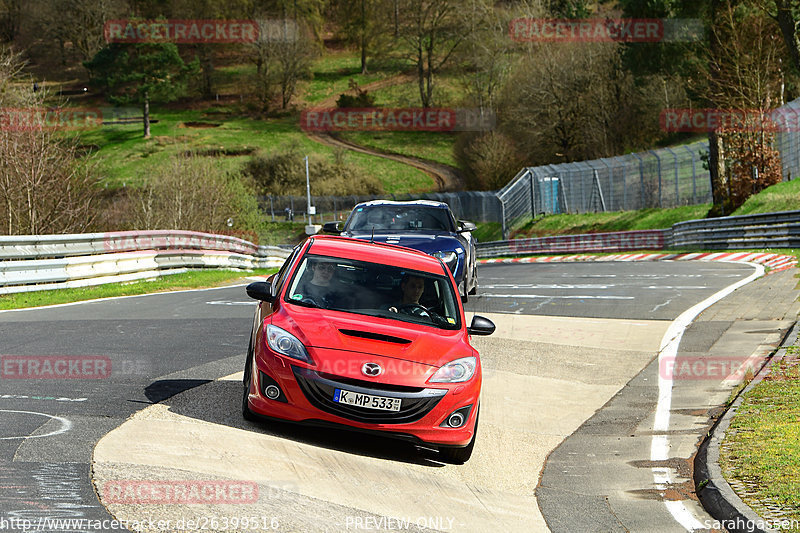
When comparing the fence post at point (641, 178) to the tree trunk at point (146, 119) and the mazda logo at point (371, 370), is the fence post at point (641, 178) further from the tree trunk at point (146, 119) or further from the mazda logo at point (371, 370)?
the tree trunk at point (146, 119)

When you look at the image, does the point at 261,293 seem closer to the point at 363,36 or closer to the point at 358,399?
the point at 358,399

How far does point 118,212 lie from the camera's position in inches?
1790

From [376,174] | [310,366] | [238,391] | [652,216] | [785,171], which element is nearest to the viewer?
[310,366]

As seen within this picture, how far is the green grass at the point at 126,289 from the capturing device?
715 inches

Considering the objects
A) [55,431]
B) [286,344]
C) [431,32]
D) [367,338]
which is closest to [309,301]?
[286,344]

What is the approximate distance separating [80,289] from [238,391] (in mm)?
12632

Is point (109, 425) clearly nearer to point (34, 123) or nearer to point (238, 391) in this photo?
point (238, 391)

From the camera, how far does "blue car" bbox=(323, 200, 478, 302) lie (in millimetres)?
14547

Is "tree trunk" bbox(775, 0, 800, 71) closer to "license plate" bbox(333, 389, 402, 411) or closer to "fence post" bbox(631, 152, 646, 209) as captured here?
"fence post" bbox(631, 152, 646, 209)

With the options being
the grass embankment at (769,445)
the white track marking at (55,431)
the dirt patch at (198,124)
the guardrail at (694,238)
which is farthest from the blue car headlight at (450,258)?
the dirt patch at (198,124)

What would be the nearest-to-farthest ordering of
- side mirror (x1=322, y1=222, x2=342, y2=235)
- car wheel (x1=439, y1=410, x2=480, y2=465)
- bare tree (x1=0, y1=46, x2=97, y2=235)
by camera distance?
car wheel (x1=439, y1=410, x2=480, y2=465) → side mirror (x1=322, y1=222, x2=342, y2=235) → bare tree (x1=0, y1=46, x2=97, y2=235)

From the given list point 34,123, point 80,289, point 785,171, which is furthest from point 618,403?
point 785,171

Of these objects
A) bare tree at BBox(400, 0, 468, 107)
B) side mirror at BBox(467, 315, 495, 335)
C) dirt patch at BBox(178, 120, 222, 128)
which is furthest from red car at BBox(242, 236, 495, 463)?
dirt patch at BBox(178, 120, 222, 128)

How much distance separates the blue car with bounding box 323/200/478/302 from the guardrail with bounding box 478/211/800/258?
16.8 m
